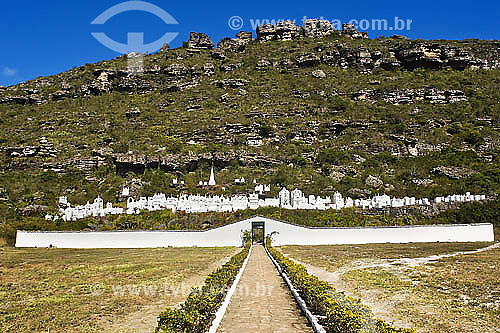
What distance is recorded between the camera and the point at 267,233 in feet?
91.7

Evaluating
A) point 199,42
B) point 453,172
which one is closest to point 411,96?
point 453,172

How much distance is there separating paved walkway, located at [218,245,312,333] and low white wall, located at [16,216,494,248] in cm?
1599

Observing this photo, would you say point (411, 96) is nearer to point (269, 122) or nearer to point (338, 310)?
point (269, 122)

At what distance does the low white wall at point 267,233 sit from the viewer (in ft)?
88.9

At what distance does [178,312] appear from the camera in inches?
230

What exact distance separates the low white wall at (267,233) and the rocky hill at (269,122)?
917 cm

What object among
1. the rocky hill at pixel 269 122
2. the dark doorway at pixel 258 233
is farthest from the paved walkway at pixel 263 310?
the rocky hill at pixel 269 122

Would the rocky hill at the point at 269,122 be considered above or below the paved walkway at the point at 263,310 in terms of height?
above

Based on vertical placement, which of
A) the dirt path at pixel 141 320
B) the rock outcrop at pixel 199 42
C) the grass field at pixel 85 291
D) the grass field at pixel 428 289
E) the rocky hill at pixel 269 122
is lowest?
the grass field at pixel 85 291

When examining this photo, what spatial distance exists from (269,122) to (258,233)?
30187mm

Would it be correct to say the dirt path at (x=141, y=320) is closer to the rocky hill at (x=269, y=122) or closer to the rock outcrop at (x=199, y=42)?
the rocky hill at (x=269, y=122)

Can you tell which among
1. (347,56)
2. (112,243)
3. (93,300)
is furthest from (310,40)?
(93,300)

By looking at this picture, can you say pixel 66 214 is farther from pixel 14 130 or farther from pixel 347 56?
pixel 347 56

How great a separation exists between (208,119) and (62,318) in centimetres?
5359
